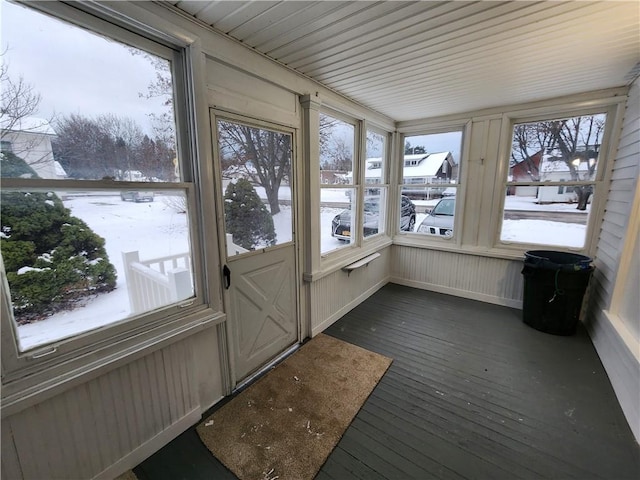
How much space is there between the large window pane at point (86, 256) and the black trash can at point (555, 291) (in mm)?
3390

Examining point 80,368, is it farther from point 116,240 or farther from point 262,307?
point 262,307

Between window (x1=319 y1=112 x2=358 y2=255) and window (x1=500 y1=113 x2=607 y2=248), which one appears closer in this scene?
window (x1=319 y1=112 x2=358 y2=255)

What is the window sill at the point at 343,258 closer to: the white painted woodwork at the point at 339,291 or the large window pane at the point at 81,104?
the white painted woodwork at the point at 339,291

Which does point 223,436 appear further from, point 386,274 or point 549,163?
point 549,163

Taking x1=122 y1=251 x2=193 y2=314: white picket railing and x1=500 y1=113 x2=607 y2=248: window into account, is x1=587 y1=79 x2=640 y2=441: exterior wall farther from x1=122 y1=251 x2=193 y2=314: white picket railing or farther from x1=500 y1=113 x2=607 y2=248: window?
x1=122 y1=251 x2=193 y2=314: white picket railing

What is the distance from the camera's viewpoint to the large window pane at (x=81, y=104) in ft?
3.54

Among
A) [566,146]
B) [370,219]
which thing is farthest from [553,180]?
[370,219]

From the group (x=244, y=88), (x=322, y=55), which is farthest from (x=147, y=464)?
(x=322, y=55)

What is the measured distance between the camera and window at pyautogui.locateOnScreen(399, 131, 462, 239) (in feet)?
12.2

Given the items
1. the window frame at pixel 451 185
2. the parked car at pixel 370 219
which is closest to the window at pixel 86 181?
the parked car at pixel 370 219

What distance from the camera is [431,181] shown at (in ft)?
12.7

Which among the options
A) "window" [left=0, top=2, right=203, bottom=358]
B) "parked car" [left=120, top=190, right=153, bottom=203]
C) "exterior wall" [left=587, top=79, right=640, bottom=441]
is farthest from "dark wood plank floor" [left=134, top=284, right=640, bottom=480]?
"parked car" [left=120, top=190, right=153, bottom=203]

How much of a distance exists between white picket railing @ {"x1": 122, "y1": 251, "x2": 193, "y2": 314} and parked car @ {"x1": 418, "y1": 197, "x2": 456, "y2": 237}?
135 inches

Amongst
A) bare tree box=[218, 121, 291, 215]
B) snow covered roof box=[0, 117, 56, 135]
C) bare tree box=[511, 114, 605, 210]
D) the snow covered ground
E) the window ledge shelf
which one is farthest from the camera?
the window ledge shelf
